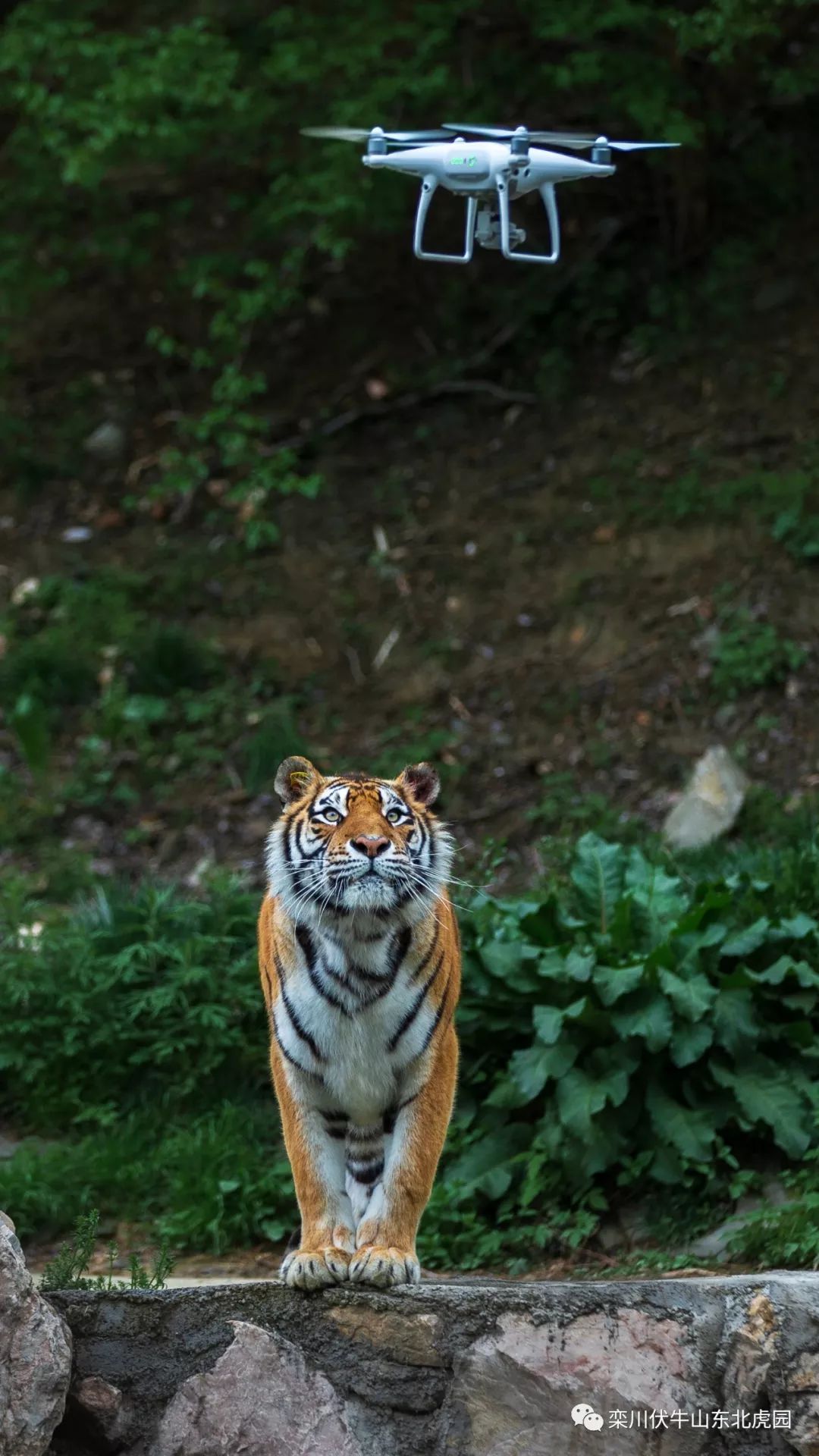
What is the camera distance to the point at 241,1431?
4.16 meters

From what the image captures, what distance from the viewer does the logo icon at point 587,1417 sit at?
4137mm

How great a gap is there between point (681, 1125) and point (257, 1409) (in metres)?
2.14

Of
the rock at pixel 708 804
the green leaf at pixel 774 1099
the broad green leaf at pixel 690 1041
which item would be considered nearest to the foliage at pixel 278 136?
the rock at pixel 708 804

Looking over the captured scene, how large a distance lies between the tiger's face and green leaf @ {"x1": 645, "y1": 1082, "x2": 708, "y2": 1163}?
6.19ft

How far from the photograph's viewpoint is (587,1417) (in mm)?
4148

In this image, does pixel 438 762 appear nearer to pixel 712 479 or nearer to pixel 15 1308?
pixel 712 479

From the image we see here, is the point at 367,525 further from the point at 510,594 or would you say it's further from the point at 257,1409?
the point at 257,1409

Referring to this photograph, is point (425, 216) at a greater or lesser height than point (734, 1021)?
greater

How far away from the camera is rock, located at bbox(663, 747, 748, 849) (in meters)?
7.96

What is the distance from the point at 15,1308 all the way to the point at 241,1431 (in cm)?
64

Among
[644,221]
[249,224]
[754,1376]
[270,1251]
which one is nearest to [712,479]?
[644,221]

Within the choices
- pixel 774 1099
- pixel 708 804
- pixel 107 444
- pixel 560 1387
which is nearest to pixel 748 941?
pixel 774 1099

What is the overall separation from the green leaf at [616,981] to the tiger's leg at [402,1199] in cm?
163

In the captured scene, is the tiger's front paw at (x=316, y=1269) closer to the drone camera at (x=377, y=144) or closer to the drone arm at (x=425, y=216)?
the drone arm at (x=425, y=216)
